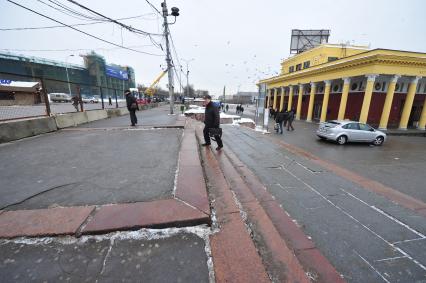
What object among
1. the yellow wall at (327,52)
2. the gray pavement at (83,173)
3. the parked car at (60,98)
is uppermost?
the yellow wall at (327,52)

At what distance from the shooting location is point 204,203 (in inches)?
101

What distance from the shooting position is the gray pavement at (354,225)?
2189 millimetres

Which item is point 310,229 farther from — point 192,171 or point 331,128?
point 331,128

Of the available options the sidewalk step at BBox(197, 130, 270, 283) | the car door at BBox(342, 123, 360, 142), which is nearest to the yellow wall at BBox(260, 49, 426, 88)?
the car door at BBox(342, 123, 360, 142)

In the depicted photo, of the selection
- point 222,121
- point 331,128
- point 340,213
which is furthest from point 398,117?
point 340,213

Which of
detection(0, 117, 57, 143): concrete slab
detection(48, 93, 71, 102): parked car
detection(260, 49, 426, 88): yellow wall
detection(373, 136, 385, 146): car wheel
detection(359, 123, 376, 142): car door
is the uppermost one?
detection(260, 49, 426, 88): yellow wall

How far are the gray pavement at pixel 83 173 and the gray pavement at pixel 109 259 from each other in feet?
2.47

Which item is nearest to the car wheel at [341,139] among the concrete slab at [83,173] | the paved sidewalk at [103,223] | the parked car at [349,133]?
the parked car at [349,133]

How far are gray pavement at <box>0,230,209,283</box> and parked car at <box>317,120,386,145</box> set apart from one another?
39.9 feet

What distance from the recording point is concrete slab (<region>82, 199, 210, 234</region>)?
6.89ft

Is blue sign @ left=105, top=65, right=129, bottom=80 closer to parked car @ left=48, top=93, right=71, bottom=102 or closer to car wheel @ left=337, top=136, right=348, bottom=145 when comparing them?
parked car @ left=48, top=93, right=71, bottom=102

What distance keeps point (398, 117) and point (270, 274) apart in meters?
29.1

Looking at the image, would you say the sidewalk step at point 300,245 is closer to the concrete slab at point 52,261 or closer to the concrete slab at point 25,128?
the concrete slab at point 52,261

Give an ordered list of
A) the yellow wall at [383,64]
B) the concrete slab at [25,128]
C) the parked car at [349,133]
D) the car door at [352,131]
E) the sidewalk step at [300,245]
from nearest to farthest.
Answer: the sidewalk step at [300,245]
the concrete slab at [25,128]
the parked car at [349,133]
the car door at [352,131]
the yellow wall at [383,64]
